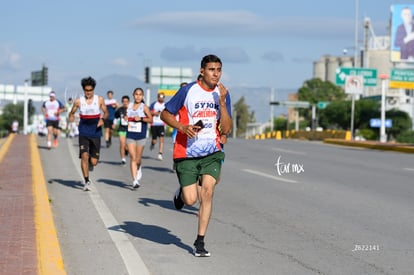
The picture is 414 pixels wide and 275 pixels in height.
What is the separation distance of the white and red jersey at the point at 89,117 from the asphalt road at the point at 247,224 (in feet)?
3.35

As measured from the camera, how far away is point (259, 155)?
86.8 ft

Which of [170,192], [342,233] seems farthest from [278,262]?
[170,192]

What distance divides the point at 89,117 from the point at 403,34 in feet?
150

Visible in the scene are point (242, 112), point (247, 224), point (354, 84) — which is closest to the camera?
point (247, 224)

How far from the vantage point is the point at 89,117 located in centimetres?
1427

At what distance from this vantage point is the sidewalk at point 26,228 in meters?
7.08

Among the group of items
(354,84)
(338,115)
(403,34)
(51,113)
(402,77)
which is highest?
(403,34)

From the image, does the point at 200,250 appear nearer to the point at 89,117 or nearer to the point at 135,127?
the point at 89,117

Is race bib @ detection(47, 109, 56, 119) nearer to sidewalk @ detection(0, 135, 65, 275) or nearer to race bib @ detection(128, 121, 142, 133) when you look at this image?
sidewalk @ detection(0, 135, 65, 275)

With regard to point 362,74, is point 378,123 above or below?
below

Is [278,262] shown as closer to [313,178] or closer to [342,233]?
[342,233]

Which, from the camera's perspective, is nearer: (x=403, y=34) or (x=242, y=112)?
(x=403, y=34)

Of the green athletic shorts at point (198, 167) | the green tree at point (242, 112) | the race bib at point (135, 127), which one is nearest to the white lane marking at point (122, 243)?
the green athletic shorts at point (198, 167)

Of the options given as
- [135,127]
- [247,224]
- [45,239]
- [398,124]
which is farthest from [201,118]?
[398,124]
